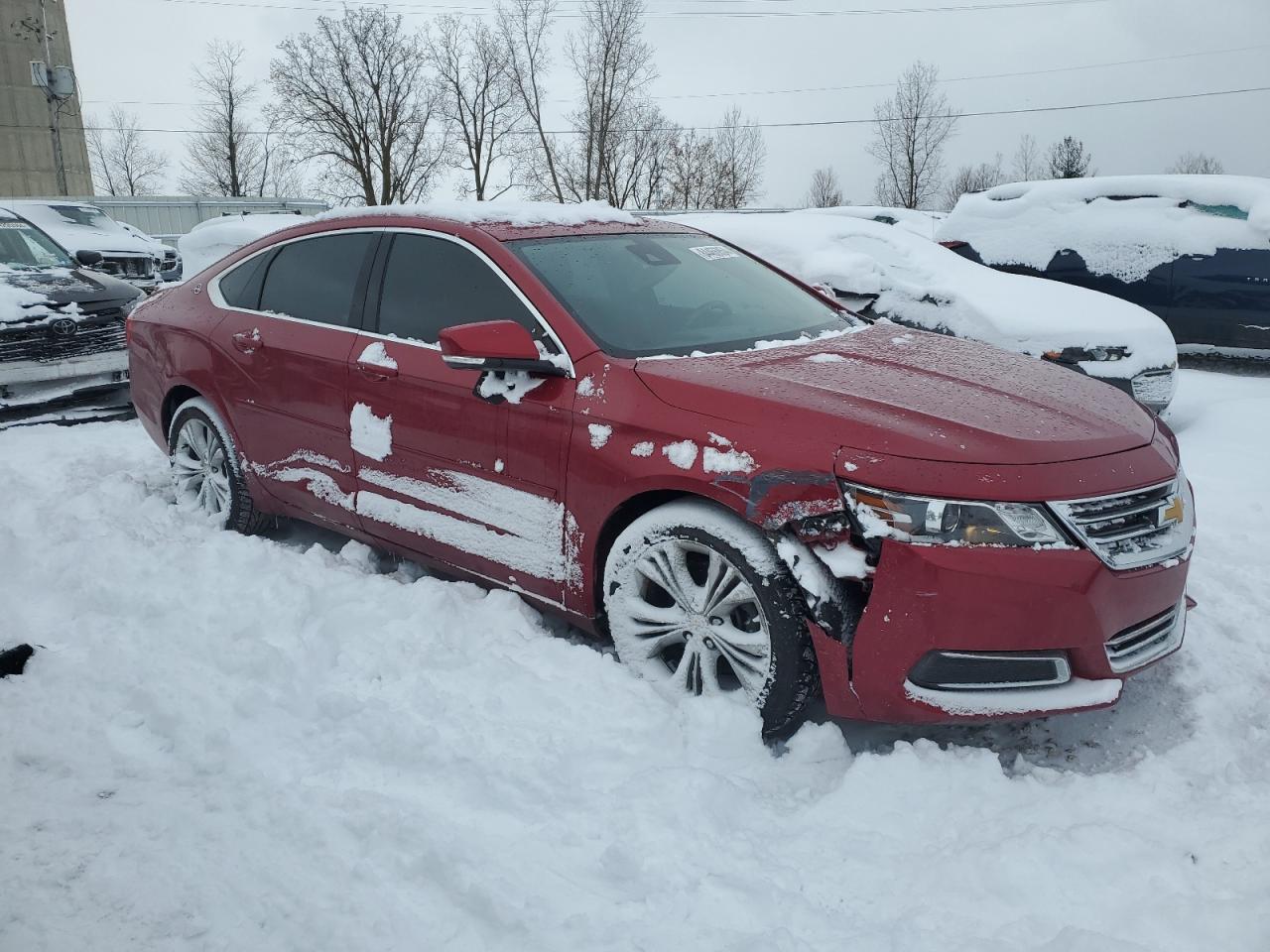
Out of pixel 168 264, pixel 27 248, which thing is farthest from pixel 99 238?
pixel 27 248

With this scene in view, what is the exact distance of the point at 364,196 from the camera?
4088 cm

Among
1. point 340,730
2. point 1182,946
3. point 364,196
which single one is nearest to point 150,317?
point 340,730

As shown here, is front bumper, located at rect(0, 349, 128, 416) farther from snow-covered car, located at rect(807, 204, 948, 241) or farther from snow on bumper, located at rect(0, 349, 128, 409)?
snow-covered car, located at rect(807, 204, 948, 241)

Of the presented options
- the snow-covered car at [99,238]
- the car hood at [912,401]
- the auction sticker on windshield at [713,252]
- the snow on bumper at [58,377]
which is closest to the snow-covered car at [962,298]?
the auction sticker on windshield at [713,252]

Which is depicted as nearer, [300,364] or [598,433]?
[598,433]

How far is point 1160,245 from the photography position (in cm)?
869

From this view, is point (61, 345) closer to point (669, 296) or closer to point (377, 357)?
point (377, 357)

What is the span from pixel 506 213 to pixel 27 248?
688 cm

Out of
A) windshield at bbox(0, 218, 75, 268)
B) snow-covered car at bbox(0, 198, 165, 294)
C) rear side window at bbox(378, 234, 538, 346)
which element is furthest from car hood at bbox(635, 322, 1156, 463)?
snow-covered car at bbox(0, 198, 165, 294)

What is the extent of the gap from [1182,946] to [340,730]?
214 cm

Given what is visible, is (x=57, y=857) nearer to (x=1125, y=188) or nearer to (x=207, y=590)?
(x=207, y=590)

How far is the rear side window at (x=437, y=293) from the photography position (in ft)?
11.0

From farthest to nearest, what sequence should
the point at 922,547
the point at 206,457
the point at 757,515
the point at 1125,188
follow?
the point at 1125,188, the point at 206,457, the point at 757,515, the point at 922,547

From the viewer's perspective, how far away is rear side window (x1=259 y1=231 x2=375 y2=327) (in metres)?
3.92
